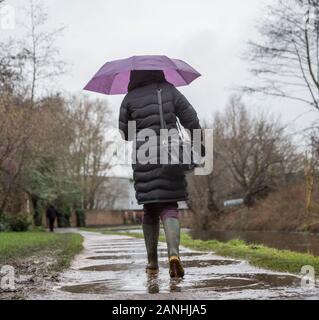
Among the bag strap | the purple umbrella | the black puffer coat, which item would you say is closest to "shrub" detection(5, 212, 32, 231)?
the purple umbrella

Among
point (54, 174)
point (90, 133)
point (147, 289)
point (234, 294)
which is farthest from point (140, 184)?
point (90, 133)

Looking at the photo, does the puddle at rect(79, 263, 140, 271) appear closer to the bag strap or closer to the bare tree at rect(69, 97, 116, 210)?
the bag strap

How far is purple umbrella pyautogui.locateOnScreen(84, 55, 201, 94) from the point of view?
598 cm

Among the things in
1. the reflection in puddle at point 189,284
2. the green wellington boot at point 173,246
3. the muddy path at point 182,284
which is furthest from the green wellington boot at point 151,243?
the reflection in puddle at point 189,284

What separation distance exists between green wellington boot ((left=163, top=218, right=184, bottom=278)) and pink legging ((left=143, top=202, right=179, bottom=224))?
6 centimetres

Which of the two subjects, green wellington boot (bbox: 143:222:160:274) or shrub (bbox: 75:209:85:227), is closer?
green wellington boot (bbox: 143:222:160:274)

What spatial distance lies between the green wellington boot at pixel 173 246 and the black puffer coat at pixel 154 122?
0.77ft

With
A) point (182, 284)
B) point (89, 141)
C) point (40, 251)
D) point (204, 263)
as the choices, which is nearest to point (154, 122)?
point (182, 284)

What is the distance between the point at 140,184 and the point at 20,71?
1377 centimetres

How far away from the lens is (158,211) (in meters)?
5.93

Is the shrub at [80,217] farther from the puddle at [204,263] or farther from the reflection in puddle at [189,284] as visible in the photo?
the reflection in puddle at [189,284]

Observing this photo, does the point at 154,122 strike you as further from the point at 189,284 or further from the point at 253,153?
the point at 253,153

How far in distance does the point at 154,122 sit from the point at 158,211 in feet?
3.03

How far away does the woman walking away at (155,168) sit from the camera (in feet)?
18.4
